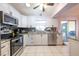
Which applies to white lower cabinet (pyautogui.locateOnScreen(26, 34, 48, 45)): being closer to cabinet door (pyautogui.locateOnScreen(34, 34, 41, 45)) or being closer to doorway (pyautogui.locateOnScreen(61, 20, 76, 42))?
cabinet door (pyautogui.locateOnScreen(34, 34, 41, 45))

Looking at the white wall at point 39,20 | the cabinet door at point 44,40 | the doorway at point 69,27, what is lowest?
the cabinet door at point 44,40

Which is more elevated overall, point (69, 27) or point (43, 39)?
point (69, 27)

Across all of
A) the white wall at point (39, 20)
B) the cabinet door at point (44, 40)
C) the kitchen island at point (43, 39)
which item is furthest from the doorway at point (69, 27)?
the cabinet door at point (44, 40)

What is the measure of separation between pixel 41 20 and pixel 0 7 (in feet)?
15.6

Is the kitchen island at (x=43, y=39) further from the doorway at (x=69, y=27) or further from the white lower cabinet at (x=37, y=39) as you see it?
the doorway at (x=69, y=27)

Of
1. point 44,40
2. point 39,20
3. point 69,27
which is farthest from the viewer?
point 69,27

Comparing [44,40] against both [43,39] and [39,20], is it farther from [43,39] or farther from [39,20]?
[39,20]

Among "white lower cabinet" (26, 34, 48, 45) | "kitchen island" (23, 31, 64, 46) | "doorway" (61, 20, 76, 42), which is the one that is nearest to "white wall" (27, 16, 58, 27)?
"doorway" (61, 20, 76, 42)

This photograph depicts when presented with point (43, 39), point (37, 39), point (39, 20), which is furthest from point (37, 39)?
point (39, 20)

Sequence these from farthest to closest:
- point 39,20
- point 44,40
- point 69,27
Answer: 1. point 69,27
2. point 39,20
3. point 44,40

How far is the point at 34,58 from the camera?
1.32 meters

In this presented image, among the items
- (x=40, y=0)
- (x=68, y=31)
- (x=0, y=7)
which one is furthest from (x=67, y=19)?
(x=40, y=0)

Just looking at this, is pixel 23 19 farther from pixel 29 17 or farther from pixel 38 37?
pixel 38 37

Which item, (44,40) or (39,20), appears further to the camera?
(39,20)
